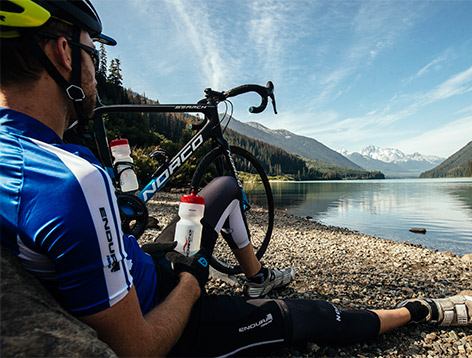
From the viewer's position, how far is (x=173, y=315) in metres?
1.28

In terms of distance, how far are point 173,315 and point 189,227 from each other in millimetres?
624

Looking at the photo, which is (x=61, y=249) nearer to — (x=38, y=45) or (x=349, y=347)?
(x=38, y=45)

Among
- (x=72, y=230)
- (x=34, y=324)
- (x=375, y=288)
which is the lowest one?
(x=375, y=288)

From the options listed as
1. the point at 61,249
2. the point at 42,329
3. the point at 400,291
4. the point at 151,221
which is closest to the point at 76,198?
the point at 61,249

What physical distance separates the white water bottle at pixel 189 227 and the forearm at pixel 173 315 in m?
0.28

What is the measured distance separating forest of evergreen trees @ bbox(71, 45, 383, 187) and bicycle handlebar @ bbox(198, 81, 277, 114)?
664mm

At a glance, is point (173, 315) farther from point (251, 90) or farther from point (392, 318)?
point (251, 90)

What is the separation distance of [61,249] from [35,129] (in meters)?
0.54

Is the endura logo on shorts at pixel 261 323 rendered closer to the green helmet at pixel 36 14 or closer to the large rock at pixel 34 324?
the large rock at pixel 34 324

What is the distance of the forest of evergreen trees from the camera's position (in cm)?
1114

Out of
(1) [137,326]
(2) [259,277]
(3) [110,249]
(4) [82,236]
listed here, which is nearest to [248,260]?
(2) [259,277]

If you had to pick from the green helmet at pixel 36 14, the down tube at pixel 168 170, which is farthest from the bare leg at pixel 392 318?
the green helmet at pixel 36 14

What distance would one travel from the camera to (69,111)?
135cm

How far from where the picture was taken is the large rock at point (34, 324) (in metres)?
0.72
